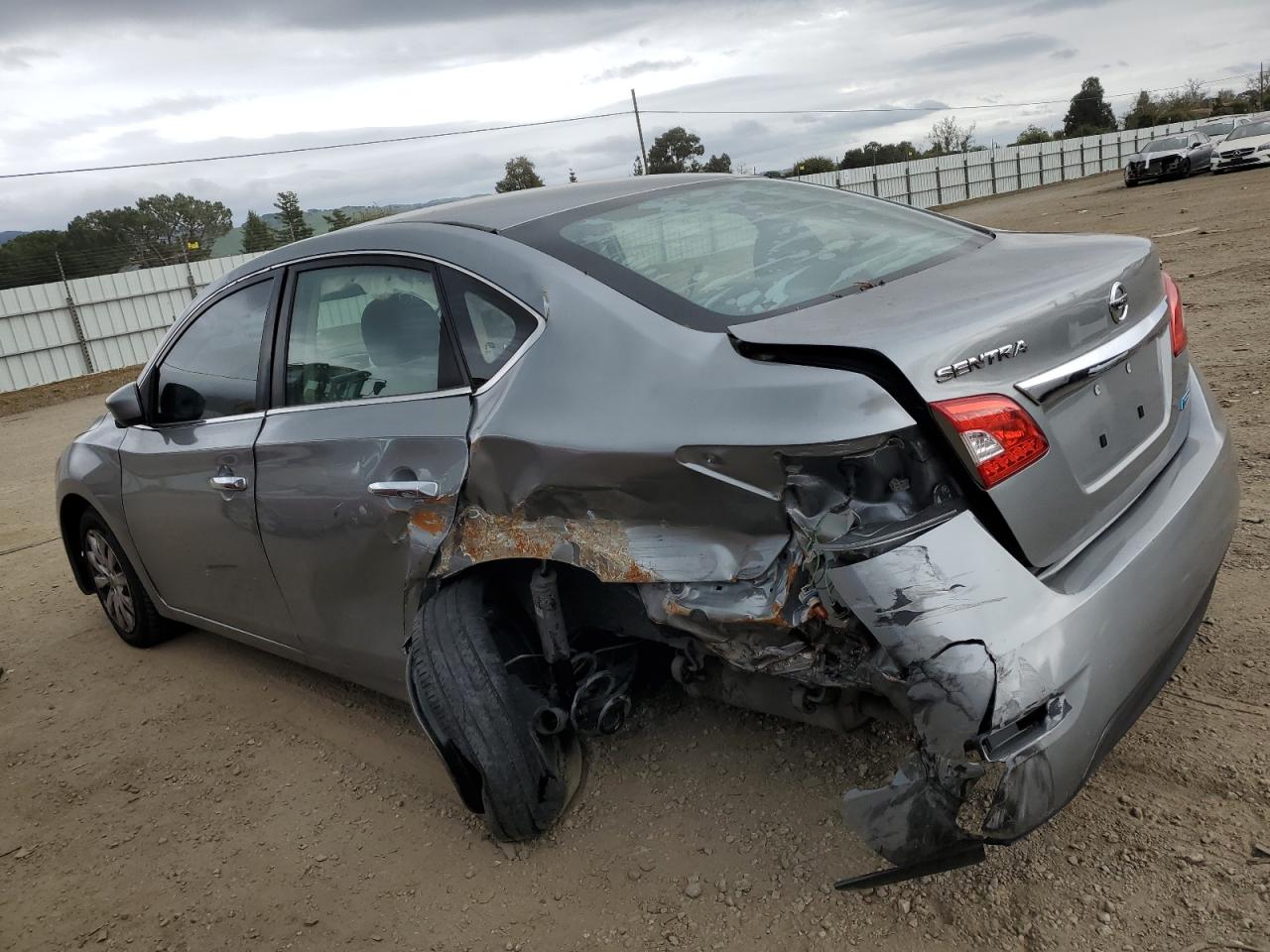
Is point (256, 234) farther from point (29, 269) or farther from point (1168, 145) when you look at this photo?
point (1168, 145)

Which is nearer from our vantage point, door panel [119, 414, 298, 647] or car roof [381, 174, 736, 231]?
car roof [381, 174, 736, 231]

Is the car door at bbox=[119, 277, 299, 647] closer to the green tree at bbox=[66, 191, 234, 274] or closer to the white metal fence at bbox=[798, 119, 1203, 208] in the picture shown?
the green tree at bbox=[66, 191, 234, 274]

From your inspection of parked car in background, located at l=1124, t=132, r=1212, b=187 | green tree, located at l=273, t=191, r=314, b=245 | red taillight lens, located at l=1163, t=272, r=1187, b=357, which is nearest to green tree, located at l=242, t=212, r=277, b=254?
green tree, located at l=273, t=191, r=314, b=245

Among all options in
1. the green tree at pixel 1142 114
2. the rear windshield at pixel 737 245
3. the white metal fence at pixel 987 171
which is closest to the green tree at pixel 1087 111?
the green tree at pixel 1142 114

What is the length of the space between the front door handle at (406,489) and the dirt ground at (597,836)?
966 mm

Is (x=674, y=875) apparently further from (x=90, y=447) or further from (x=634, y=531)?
(x=90, y=447)

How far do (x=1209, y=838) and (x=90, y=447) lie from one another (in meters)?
4.31

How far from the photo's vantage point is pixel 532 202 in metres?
3.05

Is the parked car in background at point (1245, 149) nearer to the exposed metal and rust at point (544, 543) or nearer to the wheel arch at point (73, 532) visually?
the wheel arch at point (73, 532)

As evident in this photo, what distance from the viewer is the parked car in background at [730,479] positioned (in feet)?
6.33

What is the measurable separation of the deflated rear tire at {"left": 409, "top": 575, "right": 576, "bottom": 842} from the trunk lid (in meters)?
1.10

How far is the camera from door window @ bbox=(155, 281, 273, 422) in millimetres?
3414

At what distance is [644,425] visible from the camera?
7.30 ft

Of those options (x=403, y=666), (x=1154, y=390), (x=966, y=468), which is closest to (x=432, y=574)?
(x=403, y=666)
